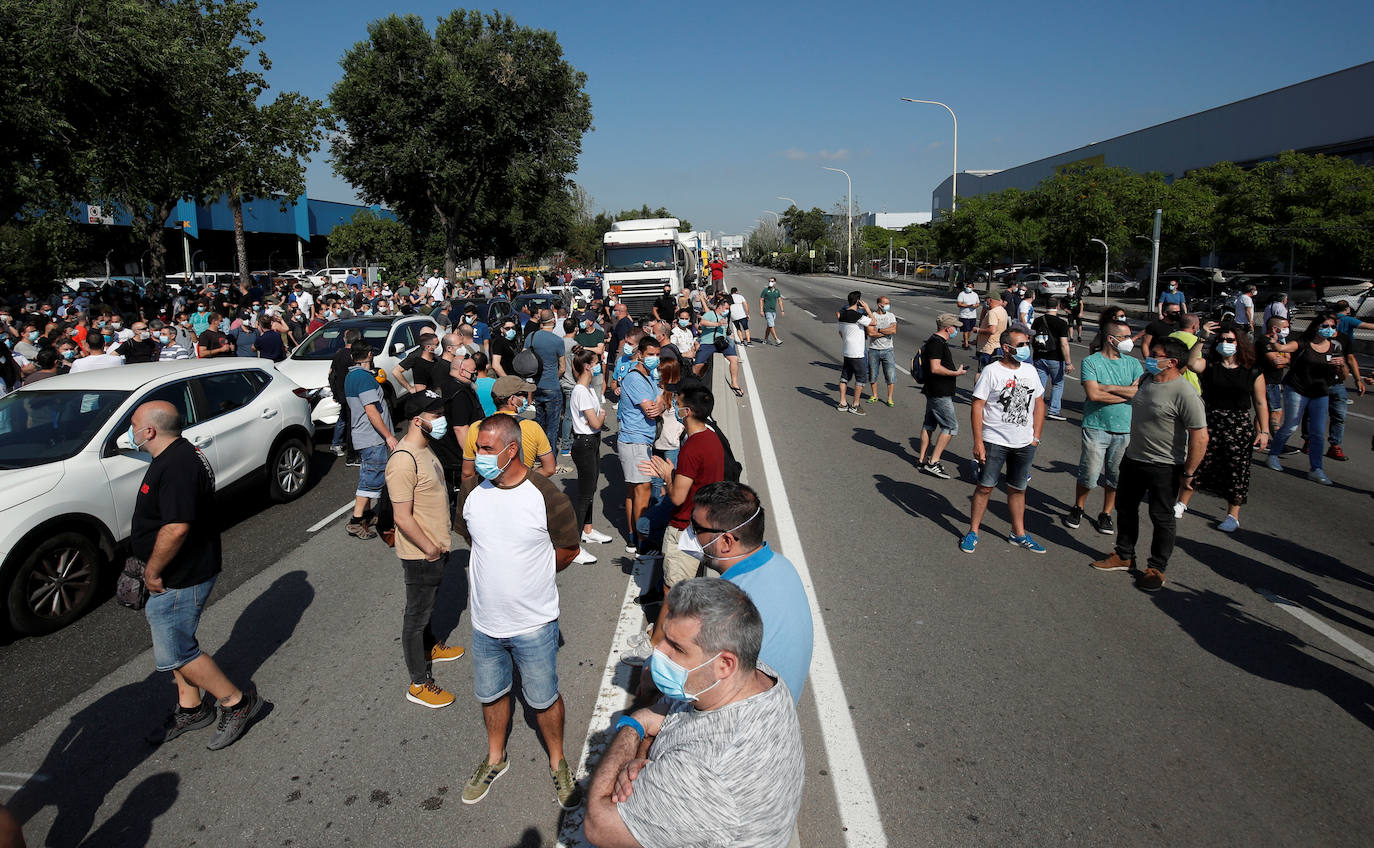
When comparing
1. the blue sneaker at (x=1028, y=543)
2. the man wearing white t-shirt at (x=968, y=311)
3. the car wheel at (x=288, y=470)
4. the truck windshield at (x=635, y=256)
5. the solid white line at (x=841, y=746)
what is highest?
the truck windshield at (x=635, y=256)

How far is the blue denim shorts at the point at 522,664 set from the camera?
12.2ft

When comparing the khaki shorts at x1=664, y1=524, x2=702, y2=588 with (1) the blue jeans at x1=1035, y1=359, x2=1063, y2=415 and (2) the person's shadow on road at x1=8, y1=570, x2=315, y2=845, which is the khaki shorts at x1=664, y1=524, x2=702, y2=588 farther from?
(1) the blue jeans at x1=1035, y1=359, x2=1063, y2=415

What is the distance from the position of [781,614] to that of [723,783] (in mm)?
803

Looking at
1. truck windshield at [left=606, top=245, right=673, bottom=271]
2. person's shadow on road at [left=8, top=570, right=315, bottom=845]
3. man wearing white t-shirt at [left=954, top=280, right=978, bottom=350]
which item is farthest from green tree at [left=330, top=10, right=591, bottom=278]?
person's shadow on road at [left=8, top=570, right=315, bottom=845]

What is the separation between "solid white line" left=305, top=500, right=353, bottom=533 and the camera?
7946 mm

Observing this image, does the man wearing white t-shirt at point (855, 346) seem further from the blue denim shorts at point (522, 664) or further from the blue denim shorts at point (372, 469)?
the blue denim shorts at point (522, 664)

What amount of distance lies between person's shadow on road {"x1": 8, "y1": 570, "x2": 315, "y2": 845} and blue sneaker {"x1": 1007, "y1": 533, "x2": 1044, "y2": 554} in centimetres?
570

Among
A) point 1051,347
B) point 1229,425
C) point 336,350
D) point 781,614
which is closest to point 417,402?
point 781,614

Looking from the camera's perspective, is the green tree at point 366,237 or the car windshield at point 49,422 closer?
the car windshield at point 49,422

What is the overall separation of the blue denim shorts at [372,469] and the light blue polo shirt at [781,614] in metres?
5.53

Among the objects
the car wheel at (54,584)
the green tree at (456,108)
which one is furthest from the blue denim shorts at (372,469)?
the green tree at (456,108)

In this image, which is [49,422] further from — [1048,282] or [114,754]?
[1048,282]

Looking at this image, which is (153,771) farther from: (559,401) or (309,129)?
(309,129)

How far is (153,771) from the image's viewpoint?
406 cm
